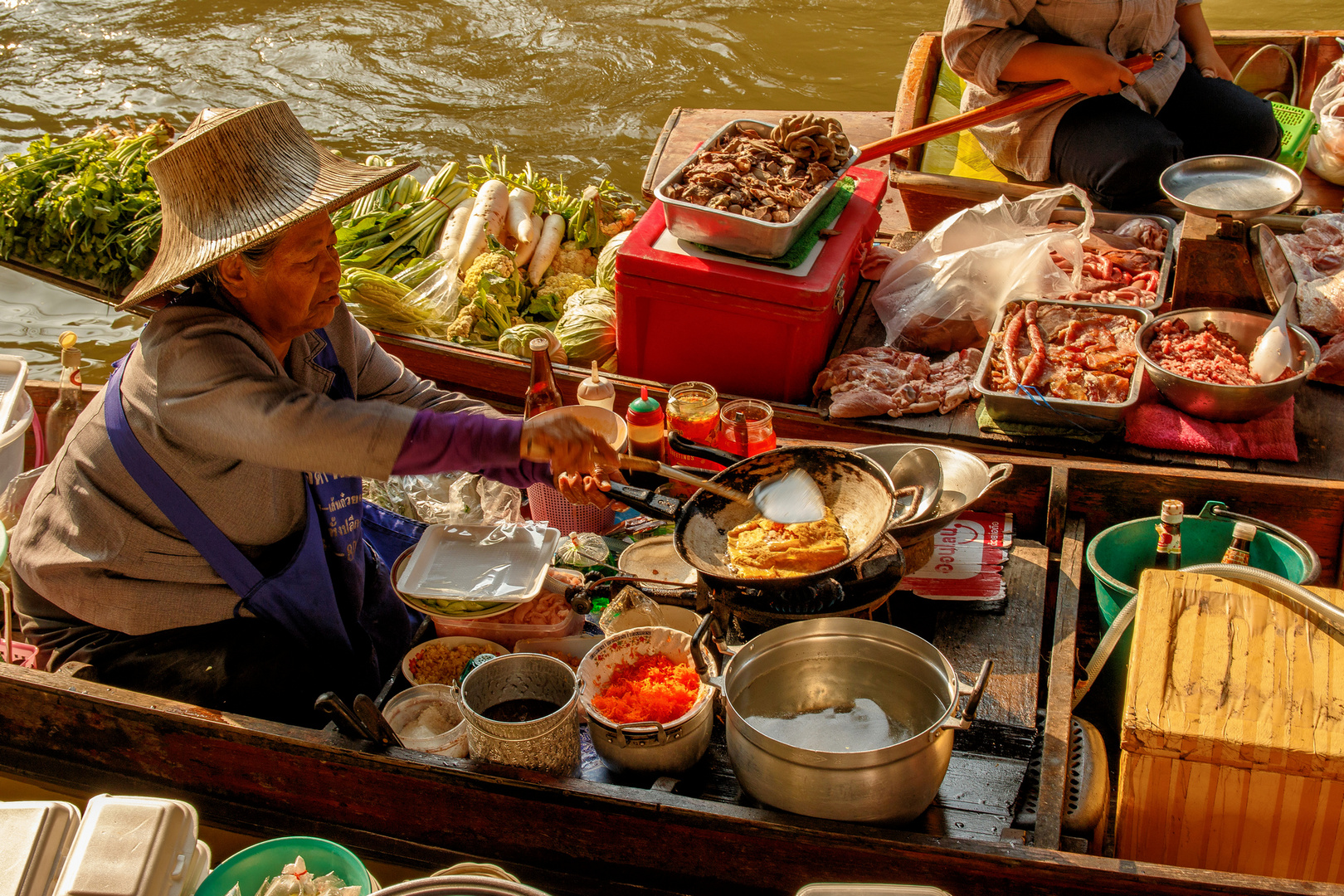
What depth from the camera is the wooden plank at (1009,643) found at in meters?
2.34

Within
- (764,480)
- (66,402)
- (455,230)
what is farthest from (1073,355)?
(66,402)

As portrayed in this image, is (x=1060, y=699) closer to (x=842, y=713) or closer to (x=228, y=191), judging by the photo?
(x=842, y=713)

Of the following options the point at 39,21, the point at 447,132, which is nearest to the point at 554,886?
the point at 447,132

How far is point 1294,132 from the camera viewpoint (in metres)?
4.77

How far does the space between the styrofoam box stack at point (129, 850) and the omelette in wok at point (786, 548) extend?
1228 mm

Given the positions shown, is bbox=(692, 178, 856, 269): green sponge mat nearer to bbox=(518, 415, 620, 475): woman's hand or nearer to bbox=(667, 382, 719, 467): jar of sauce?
bbox=(667, 382, 719, 467): jar of sauce

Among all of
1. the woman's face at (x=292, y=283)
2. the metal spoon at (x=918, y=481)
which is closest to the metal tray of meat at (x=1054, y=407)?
the metal spoon at (x=918, y=481)

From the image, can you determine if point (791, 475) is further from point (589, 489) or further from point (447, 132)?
point (447, 132)

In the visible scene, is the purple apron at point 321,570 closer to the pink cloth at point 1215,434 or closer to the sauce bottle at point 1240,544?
the sauce bottle at point 1240,544

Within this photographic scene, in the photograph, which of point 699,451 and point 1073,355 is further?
point 1073,355

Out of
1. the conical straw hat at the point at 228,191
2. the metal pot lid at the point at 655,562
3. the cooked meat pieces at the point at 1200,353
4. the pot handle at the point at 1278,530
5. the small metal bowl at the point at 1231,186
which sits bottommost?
the metal pot lid at the point at 655,562

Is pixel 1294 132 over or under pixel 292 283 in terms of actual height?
under

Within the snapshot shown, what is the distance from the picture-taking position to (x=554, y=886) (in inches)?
86.2

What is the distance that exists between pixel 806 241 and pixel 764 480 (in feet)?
4.73
